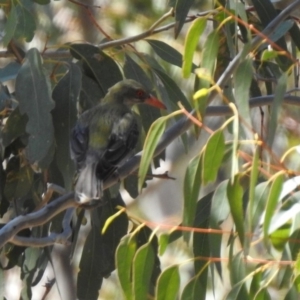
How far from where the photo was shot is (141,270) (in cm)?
251

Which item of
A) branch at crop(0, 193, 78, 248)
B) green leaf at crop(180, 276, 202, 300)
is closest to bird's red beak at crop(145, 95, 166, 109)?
branch at crop(0, 193, 78, 248)

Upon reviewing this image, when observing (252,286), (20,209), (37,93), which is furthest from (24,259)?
(252,286)

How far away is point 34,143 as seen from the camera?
10.8 ft

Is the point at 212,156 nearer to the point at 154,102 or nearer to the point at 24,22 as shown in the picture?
the point at 24,22

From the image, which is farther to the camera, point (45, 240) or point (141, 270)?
point (45, 240)

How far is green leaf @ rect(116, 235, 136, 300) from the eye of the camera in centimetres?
254

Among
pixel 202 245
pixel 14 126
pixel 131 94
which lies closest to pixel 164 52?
pixel 131 94

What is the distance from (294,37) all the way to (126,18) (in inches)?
119

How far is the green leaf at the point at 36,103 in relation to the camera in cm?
328

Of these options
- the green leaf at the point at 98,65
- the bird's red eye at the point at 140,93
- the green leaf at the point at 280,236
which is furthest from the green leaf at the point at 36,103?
the green leaf at the point at 280,236

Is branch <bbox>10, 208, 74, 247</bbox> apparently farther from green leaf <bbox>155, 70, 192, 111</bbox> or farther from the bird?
green leaf <bbox>155, 70, 192, 111</bbox>

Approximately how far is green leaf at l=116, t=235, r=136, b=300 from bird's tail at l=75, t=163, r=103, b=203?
0.71 metres

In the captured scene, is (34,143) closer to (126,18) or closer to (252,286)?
(252,286)

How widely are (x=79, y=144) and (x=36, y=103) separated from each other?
0.60m
